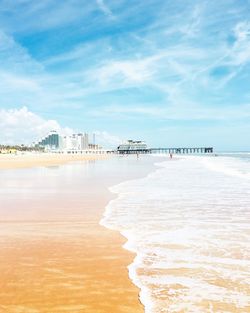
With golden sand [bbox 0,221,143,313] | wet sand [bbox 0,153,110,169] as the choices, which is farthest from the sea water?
wet sand [bbox 0,153,110,169]

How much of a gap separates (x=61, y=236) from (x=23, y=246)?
3.33 ft

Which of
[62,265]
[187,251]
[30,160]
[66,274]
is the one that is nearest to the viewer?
[66,274]

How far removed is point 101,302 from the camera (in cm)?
443

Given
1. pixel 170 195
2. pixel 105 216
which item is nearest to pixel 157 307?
pixel 105 216

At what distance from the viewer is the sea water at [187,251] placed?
14.9ft

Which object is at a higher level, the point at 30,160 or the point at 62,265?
the point at 62,265

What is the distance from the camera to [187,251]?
6.76 m

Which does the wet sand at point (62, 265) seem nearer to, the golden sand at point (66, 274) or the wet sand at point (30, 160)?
the golden sand at point (66, 274)

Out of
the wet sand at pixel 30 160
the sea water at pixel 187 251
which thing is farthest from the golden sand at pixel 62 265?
the wet sand at pixel 30 160

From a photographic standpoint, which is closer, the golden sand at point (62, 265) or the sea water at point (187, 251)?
the golden sand at point (62, 265)

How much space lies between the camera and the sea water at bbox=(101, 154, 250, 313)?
4547mm

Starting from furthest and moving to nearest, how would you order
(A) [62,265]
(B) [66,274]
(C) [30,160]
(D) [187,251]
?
(C) [30,160] → (D) [187,251] → (A) [62,265] → (B) [66,274]

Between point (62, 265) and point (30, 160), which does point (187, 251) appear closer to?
point (62, 265)

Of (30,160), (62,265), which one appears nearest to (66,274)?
(62,265)
